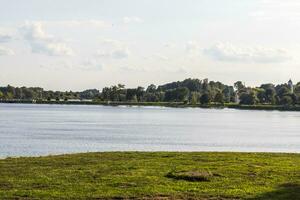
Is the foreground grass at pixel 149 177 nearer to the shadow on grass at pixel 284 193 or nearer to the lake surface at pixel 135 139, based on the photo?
the shadow on grass at pixel 284 193

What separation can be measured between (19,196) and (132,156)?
12.8 metres

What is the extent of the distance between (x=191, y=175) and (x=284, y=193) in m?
4.38

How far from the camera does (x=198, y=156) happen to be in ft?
107

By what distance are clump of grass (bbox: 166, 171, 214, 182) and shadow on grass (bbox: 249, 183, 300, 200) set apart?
3.14 m

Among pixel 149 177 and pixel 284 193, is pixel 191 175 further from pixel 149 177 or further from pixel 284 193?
pixel 284 193

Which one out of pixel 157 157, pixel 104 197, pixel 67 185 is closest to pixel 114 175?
pixel 67 185

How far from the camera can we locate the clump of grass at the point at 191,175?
23.8 m

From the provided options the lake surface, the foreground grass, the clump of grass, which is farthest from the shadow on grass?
the lake surface

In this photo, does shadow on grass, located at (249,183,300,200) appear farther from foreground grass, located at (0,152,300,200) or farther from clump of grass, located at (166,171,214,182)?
clump of grass, located at (166,171,214,182)

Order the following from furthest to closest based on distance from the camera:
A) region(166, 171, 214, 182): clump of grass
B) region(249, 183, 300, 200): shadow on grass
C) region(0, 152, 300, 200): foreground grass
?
1. region(166, 171, 214, 182): clump of grass
2. region(0, 152, 300, 200): foreground grass
3. region(249, 183, 300, 200): shadow on grass

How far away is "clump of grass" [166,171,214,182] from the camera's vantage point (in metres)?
23.8

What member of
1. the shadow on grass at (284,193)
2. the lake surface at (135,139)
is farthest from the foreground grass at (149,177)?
the lake surface at (135,139)

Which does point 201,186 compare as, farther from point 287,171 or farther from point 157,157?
point 157,157

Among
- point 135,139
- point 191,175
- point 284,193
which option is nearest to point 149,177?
point 191,175
